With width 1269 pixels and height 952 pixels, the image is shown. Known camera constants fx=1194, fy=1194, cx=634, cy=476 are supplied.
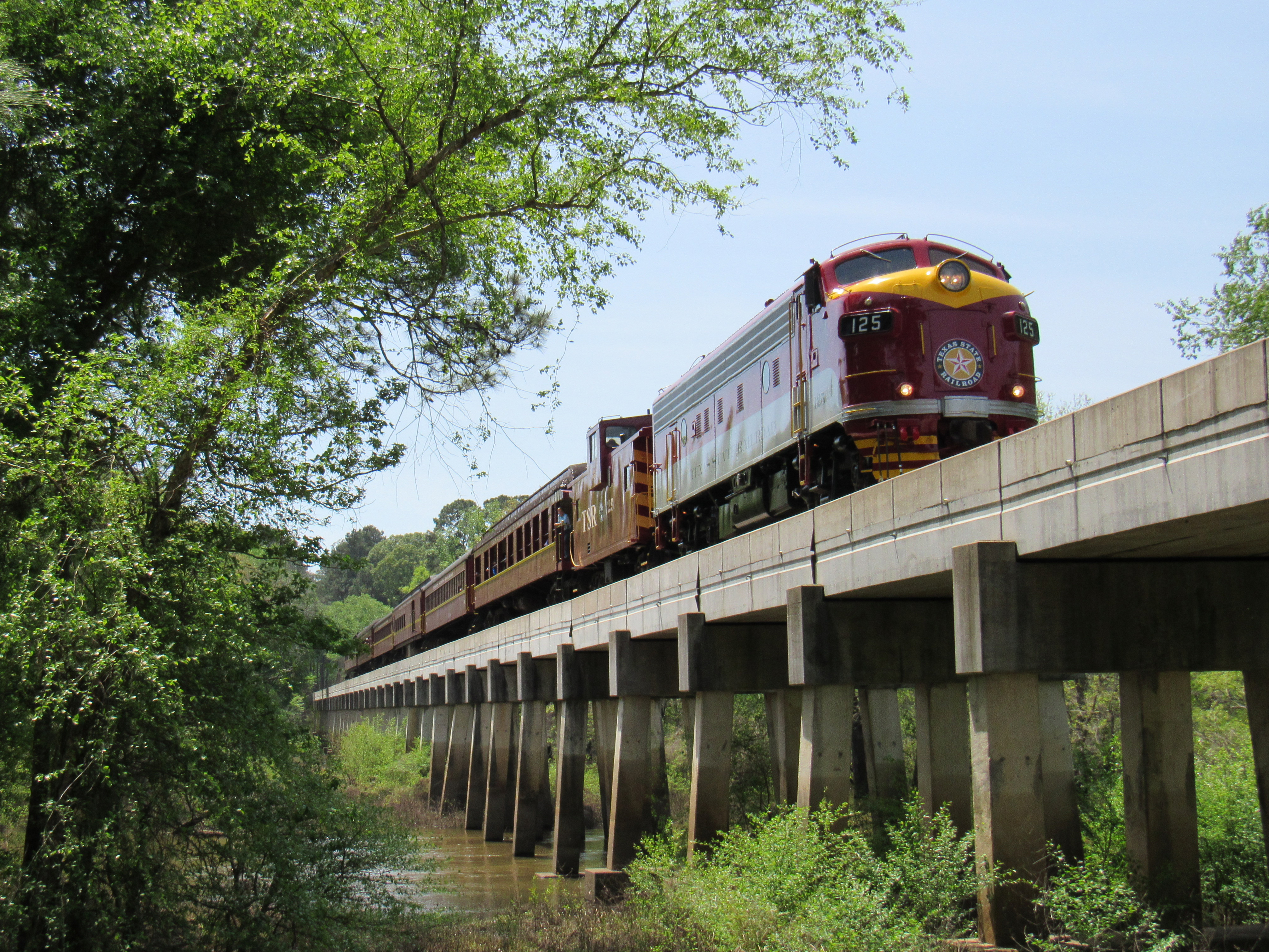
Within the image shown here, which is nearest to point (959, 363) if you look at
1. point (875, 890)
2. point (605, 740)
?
point (875, 890)

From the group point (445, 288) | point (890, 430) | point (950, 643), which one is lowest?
point (950, 643)

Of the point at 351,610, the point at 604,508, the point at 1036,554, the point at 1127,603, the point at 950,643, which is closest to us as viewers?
the point at 1036,554

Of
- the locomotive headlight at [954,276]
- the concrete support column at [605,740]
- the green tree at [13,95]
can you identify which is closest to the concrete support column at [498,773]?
the concrete support column at [605,740]

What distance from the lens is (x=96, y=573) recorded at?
10.6 m

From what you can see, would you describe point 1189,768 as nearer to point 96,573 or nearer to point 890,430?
point 890,430

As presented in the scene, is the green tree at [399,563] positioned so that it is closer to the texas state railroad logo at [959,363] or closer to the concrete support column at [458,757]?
the concrete support column at [458,757]

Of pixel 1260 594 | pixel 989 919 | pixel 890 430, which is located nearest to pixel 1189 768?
pixel 1260 594

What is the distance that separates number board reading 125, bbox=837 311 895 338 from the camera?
1288cm

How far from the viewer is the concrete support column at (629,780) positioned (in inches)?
655

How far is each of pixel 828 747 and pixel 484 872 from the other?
1226 cm

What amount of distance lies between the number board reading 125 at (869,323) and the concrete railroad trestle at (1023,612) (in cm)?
240

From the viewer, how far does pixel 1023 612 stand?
848cm

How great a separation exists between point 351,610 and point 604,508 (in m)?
99.0

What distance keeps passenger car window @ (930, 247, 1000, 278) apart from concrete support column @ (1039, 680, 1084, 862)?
4.90 meters
